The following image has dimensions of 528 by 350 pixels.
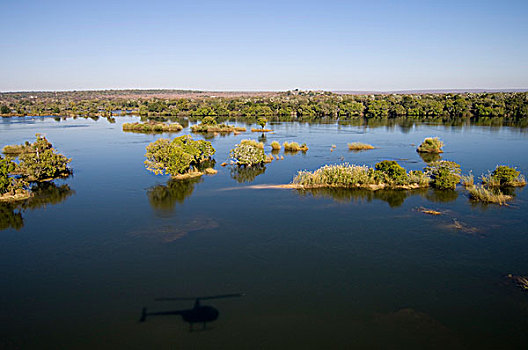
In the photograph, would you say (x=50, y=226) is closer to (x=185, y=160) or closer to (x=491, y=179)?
(x=185, y=160)

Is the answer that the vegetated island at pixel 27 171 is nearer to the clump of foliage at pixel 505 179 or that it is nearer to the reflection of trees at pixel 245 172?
the reflection of trees at pixel 245 172

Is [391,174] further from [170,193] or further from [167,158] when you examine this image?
[167,158]

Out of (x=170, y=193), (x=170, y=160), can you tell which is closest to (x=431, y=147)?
(x=170, y=160)

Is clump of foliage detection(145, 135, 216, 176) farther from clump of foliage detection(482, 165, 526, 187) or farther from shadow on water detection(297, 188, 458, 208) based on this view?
clump of foliage detection(482, 165, 526, 187)

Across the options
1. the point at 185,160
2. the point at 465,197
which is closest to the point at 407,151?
the point at 465,197

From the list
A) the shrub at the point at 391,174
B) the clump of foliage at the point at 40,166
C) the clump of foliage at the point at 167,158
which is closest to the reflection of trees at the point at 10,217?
the clump of foliage at the point at 40,166
